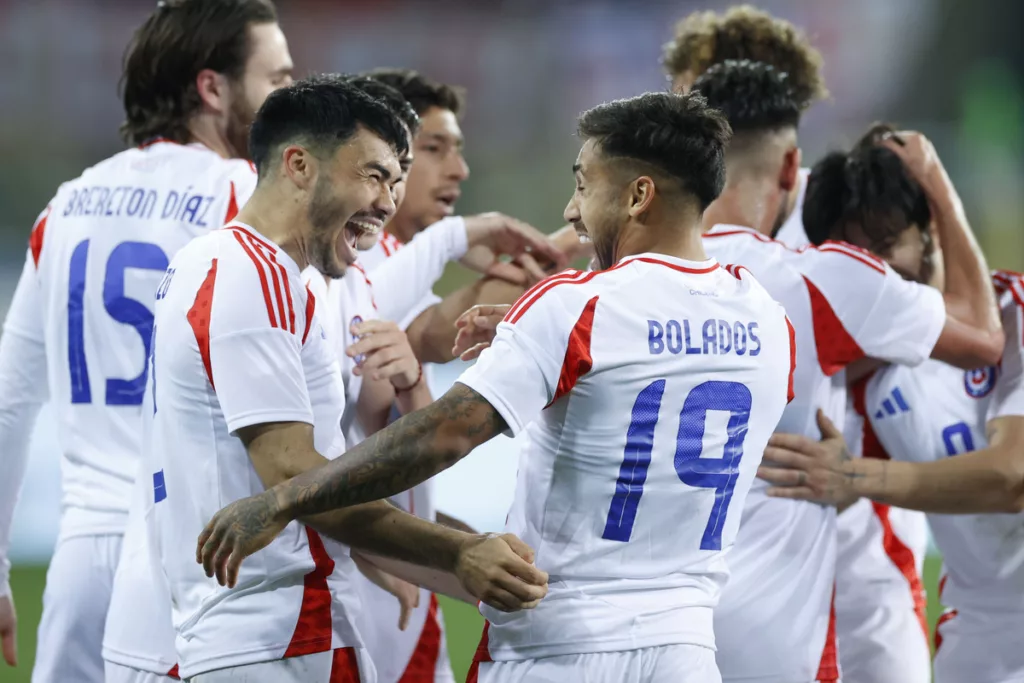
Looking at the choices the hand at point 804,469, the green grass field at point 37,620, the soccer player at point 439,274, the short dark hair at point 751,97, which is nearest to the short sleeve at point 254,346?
the soccer player at point 439,274

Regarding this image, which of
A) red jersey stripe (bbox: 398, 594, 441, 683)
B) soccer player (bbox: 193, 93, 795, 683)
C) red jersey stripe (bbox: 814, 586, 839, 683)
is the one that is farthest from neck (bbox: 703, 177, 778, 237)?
red jersey stripe (bbox: 398, 594, 441, 683)

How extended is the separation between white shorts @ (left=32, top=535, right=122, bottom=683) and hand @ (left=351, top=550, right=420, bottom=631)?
0.80 metres

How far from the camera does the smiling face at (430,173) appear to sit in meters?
5.15

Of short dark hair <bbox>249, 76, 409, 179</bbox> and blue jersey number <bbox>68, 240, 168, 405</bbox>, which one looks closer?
short dark hair <bbox>249, 76, 409, 179</bbox>

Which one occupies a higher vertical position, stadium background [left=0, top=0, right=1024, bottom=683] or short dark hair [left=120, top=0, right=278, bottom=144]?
stadium background [left=0, top=0, right=1024, bottom=683]

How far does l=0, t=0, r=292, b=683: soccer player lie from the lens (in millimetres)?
→ 3828

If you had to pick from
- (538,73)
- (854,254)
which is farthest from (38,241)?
(538,73)

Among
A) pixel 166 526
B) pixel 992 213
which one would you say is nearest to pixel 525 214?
pixel 992 213

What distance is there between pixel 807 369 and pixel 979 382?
812mm

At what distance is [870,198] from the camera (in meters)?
4.20

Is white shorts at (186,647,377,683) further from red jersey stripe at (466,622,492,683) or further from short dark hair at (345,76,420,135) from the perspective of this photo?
short dark hair at (345,76,420,135)

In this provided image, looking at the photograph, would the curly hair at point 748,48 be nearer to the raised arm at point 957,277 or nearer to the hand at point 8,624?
the raised arm at point 957,277

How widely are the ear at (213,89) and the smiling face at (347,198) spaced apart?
1358 mm

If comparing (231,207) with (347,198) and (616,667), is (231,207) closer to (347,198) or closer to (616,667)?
(347,198)
